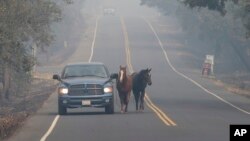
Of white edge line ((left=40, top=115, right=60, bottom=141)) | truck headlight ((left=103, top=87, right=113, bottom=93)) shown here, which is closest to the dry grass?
white edge line ((left=40, top=115, right=60, bottom=141))

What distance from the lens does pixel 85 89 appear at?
31.2 m

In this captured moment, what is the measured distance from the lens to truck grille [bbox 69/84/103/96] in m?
31.1

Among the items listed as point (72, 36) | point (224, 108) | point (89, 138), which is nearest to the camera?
point (89, 138)

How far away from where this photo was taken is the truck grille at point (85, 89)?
31.1 m

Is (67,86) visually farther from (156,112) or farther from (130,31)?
(130,31)

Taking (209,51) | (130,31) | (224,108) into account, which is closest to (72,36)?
(130,31)

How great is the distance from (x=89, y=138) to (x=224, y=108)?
1616 cm

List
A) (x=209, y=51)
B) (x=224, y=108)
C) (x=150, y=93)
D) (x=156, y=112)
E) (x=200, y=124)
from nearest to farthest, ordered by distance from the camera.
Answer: (x=200, y=124) → (x=156, y=112) → (x=224, y=108) → (x=150, y=93) → (x=209, y=51)

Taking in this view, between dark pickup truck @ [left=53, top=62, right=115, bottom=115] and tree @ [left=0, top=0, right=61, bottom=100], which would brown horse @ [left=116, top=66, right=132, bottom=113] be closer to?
dark pickup truck @ [left=53, top=62, right=115, bottom=115]

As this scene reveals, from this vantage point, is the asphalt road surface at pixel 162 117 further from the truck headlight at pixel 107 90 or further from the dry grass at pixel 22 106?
the truck headlight at pixel 107 90

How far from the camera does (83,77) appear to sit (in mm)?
32219

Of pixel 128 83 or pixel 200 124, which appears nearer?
pixel 200 124

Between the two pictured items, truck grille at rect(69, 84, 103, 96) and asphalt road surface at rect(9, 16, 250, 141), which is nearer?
asphalt road surface at rect(9, 16, 250, 141)

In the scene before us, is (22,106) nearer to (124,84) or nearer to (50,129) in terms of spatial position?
(124,84)
